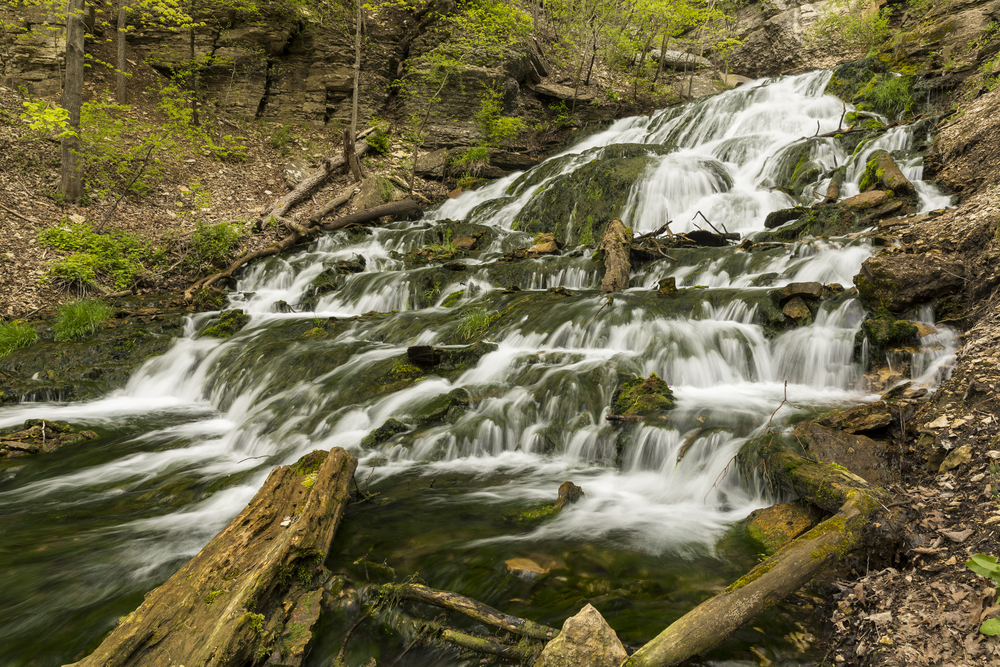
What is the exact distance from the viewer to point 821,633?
7.77 feet

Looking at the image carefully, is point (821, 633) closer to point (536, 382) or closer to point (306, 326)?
point (536, 382)

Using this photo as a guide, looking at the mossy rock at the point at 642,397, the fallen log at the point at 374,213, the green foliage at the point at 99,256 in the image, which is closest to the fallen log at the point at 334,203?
the fallen log at the point at 374,213

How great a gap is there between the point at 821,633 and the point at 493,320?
6.19 meters

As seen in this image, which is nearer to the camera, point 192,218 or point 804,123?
point 192,218

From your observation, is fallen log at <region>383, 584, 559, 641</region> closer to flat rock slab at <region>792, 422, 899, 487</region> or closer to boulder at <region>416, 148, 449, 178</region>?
flat rock slab at <region>792, 422, 899, 487</region>

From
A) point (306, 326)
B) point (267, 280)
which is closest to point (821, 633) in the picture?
point (306, 326)

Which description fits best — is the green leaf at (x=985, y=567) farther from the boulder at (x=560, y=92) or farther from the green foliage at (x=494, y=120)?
the boulder at (x=560, y=92)

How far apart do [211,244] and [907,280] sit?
13076 millimetres

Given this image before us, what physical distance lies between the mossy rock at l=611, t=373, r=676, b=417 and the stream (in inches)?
7.3

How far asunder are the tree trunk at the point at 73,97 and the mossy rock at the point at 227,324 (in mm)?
5582

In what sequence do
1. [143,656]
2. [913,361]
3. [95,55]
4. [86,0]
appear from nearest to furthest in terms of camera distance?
[143,656], [913,361], [86,0], [95,55]

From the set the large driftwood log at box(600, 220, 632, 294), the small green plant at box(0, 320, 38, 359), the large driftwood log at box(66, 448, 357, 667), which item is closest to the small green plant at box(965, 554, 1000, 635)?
the large driftwood log at box(66, 448, 357, 667)

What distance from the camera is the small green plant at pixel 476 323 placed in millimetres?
7871

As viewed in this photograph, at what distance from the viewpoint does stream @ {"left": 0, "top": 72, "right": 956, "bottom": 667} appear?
3.02 m
